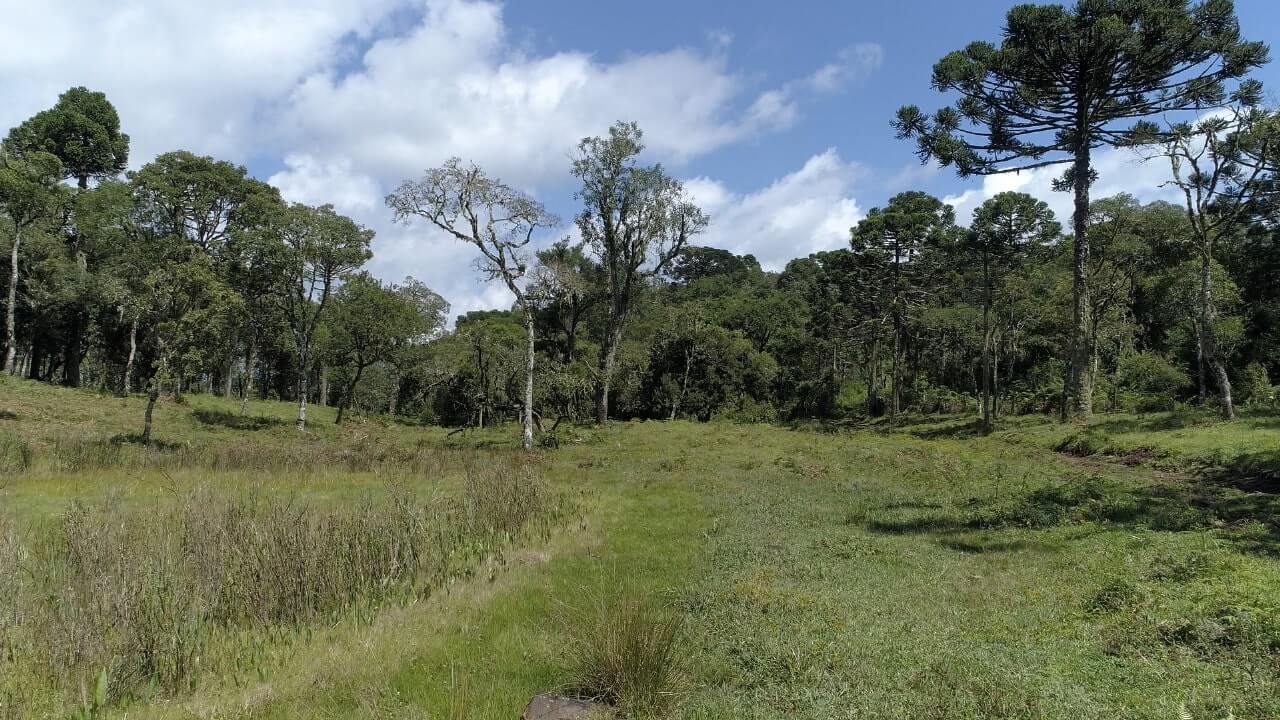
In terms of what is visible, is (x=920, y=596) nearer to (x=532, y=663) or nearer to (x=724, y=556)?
(x=724, y=556)

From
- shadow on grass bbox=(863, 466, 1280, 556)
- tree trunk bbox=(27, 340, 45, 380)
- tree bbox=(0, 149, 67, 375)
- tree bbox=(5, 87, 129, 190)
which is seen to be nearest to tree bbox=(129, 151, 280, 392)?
tree bbox=(0, 149, 67, 375)

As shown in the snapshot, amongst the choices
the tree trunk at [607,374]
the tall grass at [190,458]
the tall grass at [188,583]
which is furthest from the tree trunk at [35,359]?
the tall grass at [188,583]

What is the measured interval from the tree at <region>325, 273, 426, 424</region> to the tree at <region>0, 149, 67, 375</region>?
577 inches

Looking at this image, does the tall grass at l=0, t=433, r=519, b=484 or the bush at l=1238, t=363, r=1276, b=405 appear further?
the bush at l=1238, t=363, r=1276, b=405

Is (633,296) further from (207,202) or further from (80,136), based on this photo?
(80,136)

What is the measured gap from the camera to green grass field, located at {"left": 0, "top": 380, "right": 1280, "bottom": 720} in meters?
4.79

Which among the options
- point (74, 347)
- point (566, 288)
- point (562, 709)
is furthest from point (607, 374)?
point (74, 347)

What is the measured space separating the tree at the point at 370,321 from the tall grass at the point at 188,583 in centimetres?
2753

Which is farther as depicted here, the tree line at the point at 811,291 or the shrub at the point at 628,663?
the tree line at the point at 811,291

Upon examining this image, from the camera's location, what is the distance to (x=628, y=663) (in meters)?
4.89

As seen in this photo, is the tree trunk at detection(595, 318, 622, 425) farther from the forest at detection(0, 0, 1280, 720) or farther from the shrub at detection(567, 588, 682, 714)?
the shrub at detection(567, 588, 682, 714)

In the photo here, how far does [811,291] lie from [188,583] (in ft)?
173

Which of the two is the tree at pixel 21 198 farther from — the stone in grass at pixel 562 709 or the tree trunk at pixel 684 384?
the stone in grass at pixel 562 709

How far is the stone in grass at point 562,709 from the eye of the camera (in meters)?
4.63
